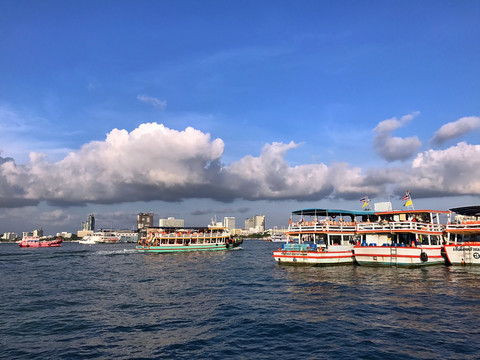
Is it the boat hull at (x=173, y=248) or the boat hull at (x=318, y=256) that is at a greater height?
the boat hull at (x=318, y=256)

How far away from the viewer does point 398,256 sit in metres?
45.5

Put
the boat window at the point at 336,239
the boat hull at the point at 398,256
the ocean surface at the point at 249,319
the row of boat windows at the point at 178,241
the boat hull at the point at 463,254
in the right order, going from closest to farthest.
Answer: the ocean surface at the point at 249,319 < the boat hull at the point at 398,256 < the boat hull at the point at 463,254 < the boat window at the point at 336,239 < the row of boat windows at the point at 178,241

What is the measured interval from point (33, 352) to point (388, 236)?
45.0 m

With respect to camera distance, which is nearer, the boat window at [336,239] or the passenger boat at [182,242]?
the boat window at [336,239]

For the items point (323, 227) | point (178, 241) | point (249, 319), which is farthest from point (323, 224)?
point (178, 241)

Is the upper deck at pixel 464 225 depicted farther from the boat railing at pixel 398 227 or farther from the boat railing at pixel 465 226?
the boat railing at pixel 398 227

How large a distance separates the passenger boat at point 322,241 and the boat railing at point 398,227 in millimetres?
3884

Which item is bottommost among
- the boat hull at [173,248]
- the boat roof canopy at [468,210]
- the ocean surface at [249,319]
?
the boat hull at [173,248]

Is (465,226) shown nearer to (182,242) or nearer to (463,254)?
(463,254)

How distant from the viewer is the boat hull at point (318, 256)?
48.2m

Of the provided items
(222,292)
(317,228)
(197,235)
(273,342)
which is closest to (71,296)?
(222,292)

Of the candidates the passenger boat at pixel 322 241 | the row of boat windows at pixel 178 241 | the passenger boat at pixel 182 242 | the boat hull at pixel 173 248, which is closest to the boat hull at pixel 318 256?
the passenger boat at pixel 322 241

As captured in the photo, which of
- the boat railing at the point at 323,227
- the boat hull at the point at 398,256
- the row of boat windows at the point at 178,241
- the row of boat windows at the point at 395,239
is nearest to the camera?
the boat hull at the point at 398,256

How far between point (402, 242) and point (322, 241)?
1248 cm
